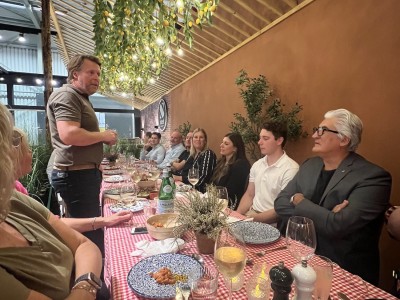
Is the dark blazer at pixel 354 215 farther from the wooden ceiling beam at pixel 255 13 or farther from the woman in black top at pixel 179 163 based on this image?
the woman in black top at pixel 179 163

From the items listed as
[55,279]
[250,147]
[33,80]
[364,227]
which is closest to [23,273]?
[55,279]

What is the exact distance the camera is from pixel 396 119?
6.88 ft

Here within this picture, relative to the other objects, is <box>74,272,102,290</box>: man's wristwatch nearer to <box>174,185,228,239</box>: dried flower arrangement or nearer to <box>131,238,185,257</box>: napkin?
<box>131,238,185,257</box>: napkin

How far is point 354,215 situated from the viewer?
1.48 m

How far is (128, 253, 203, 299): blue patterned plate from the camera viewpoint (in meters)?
0.81

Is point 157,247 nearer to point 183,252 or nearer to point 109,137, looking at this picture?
point 183,252

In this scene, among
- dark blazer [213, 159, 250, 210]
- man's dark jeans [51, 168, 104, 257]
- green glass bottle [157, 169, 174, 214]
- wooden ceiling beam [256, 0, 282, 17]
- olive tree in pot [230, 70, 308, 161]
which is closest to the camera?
green glass bottle [157, 169, 174, 214]

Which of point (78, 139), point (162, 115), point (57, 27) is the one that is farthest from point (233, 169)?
point (162, 115)

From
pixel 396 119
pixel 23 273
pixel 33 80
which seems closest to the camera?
pixel 23 273

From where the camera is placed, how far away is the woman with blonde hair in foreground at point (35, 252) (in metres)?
0.71

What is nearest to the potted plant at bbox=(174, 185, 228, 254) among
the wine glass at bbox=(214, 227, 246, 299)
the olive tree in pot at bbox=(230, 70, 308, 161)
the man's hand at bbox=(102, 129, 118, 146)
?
the wine glass at bbox=(214, 227, 246, 299)

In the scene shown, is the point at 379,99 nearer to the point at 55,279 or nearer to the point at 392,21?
the point at 392,21

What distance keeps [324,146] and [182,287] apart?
1376 mm

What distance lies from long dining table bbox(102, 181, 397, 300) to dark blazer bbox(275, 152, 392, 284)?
1.41 ft
